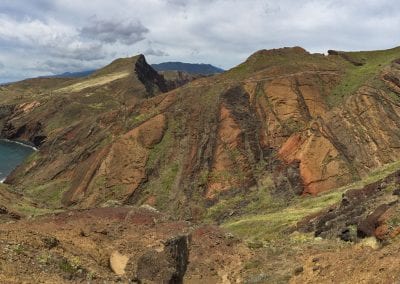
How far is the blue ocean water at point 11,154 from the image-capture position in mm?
104562

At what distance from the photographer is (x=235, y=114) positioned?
6506cm

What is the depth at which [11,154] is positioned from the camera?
5037 inches

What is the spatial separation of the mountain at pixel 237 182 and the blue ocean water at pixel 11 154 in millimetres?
19543

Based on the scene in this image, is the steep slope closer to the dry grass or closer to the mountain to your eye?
the mountain

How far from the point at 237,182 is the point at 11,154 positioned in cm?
8979

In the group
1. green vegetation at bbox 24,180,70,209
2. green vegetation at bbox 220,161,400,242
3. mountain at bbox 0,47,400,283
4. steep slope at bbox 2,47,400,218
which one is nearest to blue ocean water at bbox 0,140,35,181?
mountain at bbox 0,47,400,283

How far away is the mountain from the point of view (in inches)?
930

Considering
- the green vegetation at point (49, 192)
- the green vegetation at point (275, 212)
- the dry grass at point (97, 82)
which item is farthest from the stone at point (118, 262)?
the dry grass at point (97, 82)

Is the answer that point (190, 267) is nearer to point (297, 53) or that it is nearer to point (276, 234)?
point (276, 234)

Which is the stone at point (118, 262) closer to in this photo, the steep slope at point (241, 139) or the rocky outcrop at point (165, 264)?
the rocky outcrop at point (165, 264)

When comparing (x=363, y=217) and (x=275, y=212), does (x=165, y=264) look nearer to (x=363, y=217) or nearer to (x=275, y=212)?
(x=363, y=217)

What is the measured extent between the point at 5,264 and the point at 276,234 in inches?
892

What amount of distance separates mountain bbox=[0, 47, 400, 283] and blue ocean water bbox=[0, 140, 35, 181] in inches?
769

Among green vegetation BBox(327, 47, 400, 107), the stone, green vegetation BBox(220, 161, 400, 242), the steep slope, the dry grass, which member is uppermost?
the dry grass
